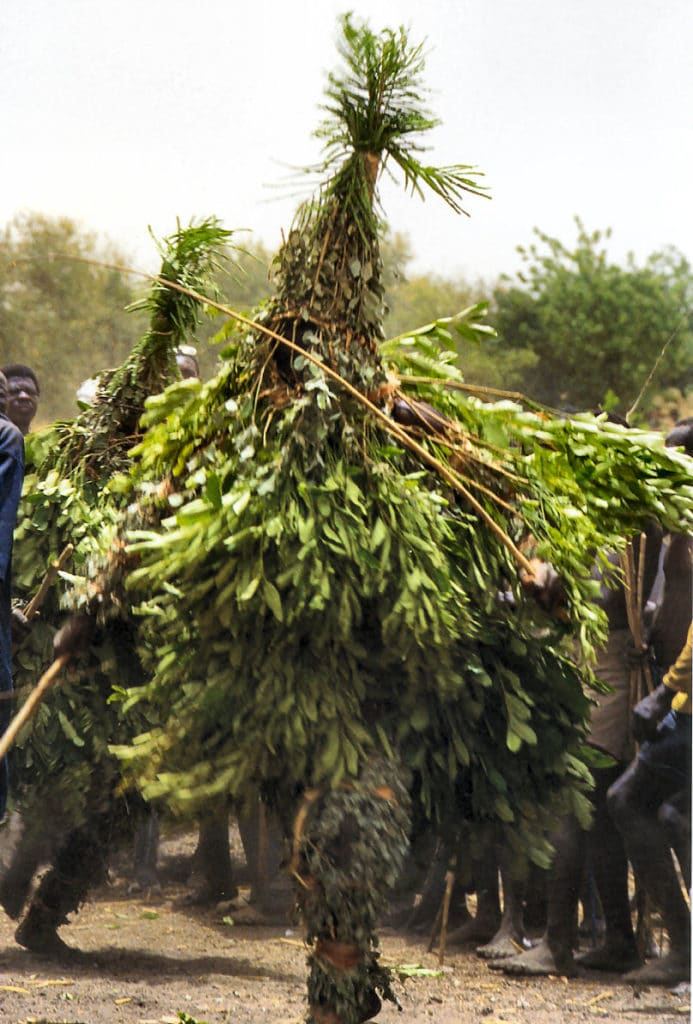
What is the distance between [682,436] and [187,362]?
1.08m

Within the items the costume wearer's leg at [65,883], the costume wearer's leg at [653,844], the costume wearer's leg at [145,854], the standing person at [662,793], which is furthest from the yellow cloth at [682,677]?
the costume wearer's leg at [65,883]

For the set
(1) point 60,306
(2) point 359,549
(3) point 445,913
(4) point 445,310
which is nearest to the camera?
(2) point 359,549

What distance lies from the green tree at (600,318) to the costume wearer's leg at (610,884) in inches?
32.7

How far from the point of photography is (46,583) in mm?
2518

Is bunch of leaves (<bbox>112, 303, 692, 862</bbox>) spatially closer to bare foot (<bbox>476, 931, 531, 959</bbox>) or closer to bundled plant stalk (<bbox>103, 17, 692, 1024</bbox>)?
bundled plant stalk (<bbox>103, 17, 692, 1024</bbox>)

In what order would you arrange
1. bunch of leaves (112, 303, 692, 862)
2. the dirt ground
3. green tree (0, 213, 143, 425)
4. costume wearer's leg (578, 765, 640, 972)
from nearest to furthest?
bunch of leaves (112, 303, 692, 862)
the dirt ground
costume wearer's leg (578, 765, 640, 972)
green tree (0, 213, 143, 425)

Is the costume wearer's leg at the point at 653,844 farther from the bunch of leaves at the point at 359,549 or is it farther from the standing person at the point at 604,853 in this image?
the bunch of leaves at the point at 359,549

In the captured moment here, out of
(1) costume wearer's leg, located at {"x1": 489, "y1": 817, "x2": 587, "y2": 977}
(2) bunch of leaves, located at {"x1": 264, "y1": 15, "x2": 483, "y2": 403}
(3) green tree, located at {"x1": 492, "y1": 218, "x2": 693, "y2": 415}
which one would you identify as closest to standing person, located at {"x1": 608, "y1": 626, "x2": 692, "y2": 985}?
(1) costume wearer's leg, located at {"x1": 489, "y1": 817, "x2": 587, "y2": 977}

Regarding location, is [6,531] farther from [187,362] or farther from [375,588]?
[375,588]

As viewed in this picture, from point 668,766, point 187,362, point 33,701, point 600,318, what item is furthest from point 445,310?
point 33,701

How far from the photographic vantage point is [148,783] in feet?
7.61

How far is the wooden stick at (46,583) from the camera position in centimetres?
251

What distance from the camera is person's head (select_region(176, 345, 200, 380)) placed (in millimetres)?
2473

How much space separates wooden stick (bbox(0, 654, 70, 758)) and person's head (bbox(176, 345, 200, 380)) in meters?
0.65
